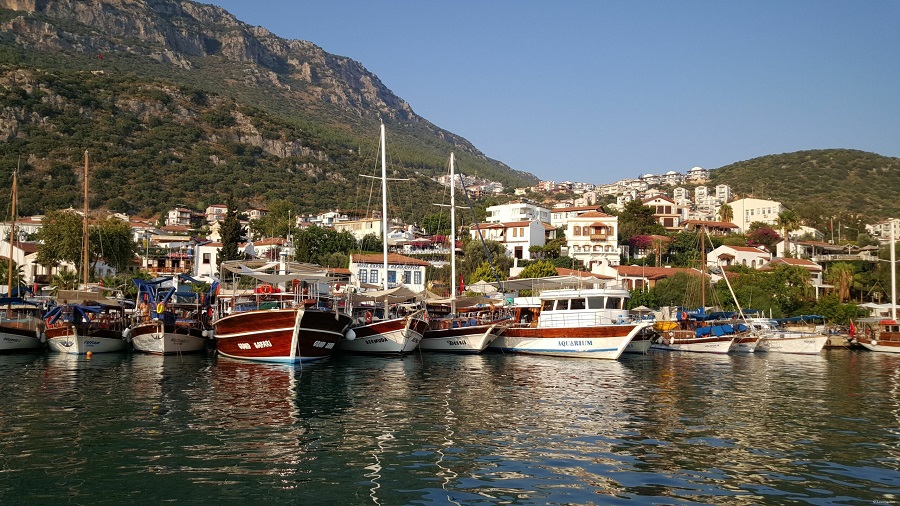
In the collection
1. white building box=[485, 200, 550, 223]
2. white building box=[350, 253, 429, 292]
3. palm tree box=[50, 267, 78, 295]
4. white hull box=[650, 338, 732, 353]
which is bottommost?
white hull box=[650, 338, 732, 353]

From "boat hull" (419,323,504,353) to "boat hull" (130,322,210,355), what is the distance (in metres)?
13.9

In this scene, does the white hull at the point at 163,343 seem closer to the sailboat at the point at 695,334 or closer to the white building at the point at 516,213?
the sailboat at the point at 695,334

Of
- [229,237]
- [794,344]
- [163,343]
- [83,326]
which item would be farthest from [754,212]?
[83,326]

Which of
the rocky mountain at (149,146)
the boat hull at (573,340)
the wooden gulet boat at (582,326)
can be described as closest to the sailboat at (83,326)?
the boat hull at (573,340)

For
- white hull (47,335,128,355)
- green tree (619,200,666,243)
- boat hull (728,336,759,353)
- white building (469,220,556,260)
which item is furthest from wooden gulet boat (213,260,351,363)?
green tree (619,200,666,243)

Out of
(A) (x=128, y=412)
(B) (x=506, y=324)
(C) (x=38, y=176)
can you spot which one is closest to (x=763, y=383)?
(B) (x=506, y=324)

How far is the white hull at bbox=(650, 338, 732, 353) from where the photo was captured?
47.4m

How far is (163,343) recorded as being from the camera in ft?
120

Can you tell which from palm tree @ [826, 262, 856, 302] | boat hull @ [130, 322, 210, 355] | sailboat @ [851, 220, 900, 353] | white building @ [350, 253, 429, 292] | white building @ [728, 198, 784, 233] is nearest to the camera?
boat hull @ [130, 322, 210, 355]

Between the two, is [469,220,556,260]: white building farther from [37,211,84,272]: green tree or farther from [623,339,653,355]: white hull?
[37,211,84,272]: green tree

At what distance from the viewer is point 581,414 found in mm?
19781

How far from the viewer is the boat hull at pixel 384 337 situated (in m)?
37.6

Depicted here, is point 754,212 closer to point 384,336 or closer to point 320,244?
point 320,244

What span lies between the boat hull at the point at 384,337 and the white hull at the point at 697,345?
21527 millimetres
